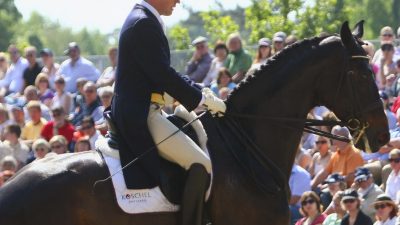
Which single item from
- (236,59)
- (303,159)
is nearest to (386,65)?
(236,59)

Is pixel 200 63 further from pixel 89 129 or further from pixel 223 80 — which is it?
pixel 89 129

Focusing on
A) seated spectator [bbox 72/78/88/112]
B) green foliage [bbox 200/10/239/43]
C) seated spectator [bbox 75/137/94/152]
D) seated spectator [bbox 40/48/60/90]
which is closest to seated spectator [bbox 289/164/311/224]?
seated spectator [bbox 75/137/94/152]

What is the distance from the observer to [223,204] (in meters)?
8.81

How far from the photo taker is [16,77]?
71.1 ft

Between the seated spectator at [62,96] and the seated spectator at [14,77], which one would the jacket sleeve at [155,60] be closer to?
the seated spectator at [62,96]

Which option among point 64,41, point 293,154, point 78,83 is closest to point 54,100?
point 78,83

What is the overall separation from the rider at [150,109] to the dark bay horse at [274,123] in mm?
200

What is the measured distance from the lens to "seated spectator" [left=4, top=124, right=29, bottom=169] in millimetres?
17197

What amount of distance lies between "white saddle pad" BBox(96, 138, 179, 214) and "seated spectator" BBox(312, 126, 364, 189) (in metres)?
6.06

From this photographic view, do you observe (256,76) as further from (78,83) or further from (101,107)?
(78,83)

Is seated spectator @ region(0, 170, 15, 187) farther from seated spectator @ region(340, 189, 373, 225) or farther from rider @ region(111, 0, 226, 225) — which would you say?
rider @ region(111, 0, 226, 225)

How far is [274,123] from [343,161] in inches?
221

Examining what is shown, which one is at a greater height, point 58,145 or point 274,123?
point 274,123

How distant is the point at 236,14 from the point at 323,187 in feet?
177
